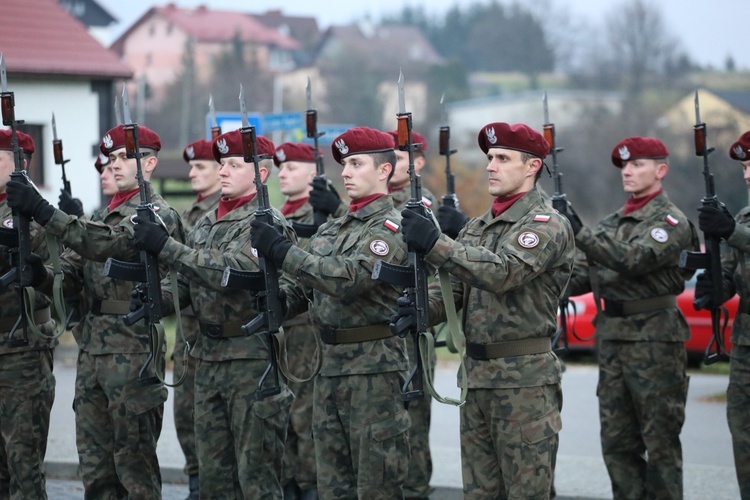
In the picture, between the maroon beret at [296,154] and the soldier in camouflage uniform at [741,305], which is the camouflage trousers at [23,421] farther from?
the soldier in camouflage uniform at [741,305]

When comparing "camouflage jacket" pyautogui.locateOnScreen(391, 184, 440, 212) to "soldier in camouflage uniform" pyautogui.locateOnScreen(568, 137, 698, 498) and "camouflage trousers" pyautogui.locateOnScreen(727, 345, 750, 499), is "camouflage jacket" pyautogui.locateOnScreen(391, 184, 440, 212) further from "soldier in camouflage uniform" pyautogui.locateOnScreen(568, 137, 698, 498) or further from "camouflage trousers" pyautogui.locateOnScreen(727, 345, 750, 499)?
"camouflage trousers" pyautogui.locateOnScreen(727, 345, 750, 499)

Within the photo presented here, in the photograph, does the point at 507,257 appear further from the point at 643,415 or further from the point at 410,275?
the point at 643,415

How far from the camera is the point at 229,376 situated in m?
6.17

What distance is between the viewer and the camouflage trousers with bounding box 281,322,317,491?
7641mm

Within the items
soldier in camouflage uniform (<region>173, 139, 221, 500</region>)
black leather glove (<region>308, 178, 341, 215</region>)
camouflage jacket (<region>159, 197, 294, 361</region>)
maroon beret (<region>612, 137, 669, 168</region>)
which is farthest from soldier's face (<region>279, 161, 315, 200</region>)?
maroon beret (<region>612, 137, 669, 168</region>)

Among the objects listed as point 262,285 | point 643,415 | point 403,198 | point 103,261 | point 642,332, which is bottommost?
point 643,415

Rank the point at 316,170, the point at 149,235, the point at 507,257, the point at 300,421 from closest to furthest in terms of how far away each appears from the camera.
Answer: the point at 507,257 → the point at 149,235 → the point at 300,421 → the point at 316,170

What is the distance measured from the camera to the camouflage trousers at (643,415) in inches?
272

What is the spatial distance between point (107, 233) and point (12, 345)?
3.20ft

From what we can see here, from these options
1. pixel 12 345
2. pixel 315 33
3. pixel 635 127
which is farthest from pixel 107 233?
pixel 315 33

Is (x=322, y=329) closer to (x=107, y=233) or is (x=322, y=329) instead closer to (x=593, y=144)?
(x=107, y=233)

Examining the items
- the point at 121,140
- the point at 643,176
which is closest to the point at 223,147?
the point at 121,140

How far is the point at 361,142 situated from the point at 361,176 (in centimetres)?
19

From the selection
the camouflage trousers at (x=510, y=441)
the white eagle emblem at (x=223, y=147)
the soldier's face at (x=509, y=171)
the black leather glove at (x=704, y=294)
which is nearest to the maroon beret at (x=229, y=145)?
the white eagle emblem at (x=223, y=147)
